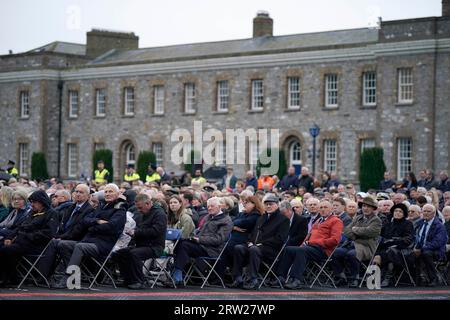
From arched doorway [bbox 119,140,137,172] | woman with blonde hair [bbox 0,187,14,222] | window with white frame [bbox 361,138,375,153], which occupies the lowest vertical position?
woman with blonde hair [bbox 0,187,14,222]

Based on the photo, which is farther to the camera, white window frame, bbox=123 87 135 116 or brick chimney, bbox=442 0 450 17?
white window frame, bbox=123 87 135 116

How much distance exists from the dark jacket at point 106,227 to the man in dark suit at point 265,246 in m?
2.35

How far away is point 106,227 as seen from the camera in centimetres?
1961

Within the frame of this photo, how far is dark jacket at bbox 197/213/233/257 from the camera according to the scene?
20.8m

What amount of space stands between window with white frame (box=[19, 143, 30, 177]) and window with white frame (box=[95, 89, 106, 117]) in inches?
221

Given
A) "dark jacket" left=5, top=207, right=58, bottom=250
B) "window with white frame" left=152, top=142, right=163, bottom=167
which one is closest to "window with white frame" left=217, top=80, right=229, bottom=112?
"window with white frame" left=152, top=142, right=163, bottom=167

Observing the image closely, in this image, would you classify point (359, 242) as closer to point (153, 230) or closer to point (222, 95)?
point (153, 230)

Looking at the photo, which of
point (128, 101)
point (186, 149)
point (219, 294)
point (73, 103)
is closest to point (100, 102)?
point (128, 101)

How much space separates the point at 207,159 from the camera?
57750mm

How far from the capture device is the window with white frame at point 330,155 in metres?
53.4

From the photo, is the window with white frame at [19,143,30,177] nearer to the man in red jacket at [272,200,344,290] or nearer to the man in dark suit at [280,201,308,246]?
the man in red jacket at [272,200,344,290]

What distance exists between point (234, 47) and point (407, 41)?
45.4 ft

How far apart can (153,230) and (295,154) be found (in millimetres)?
35797

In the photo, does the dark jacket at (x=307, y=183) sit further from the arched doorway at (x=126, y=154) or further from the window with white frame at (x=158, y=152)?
the arched doorway at (x=126, y=154)
